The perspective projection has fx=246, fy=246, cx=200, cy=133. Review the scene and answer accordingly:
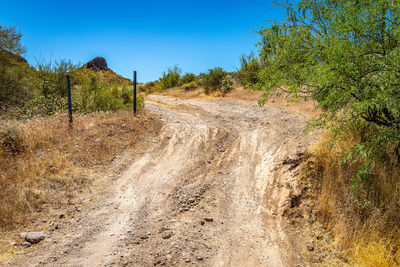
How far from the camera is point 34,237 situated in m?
4.81

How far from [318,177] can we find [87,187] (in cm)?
600

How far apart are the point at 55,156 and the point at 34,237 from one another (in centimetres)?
334

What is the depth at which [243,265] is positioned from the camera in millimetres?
4008

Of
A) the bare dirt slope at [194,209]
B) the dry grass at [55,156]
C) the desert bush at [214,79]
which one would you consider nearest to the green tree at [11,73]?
the dry grass at [55,156]

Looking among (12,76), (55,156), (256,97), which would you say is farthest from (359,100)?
(12,76)

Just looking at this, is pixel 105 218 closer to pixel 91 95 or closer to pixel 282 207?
pixel 282 207

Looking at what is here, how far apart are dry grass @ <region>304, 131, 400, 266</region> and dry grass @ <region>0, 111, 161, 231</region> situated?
6.03 m

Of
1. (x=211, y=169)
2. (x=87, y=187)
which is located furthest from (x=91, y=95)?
(x=211, y=169)

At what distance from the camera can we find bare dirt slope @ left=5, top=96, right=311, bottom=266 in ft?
14.0

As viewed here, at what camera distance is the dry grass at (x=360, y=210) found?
4102 millimetres

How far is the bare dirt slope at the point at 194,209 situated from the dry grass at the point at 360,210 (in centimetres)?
87

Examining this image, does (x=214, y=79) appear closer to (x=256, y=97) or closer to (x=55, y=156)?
(x=256, y=97)

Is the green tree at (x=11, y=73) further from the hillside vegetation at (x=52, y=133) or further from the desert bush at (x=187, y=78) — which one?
the desert bush at (x=187, y=78)

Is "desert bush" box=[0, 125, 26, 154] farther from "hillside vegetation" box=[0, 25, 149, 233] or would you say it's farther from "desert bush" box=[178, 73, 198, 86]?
"desert bush" box=[178, 73, 198, 86]
